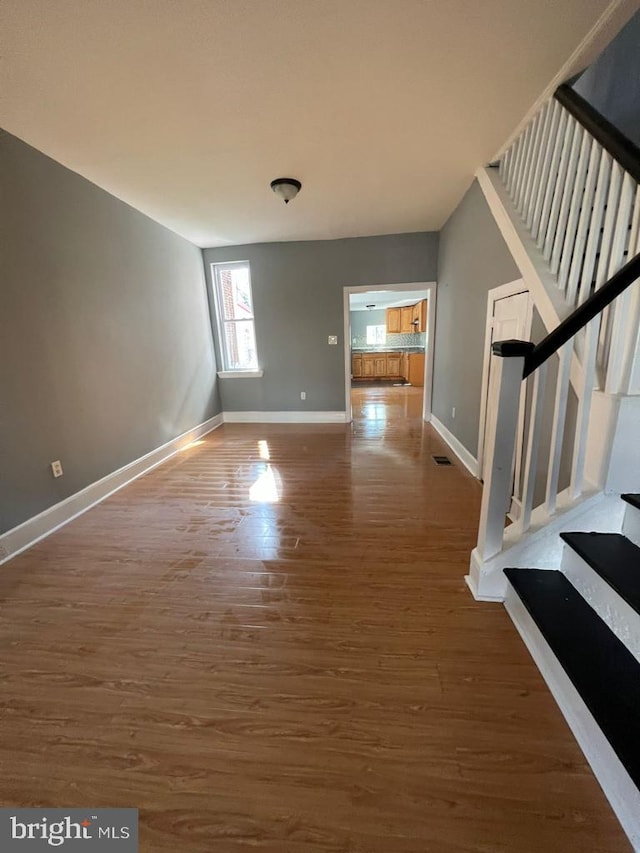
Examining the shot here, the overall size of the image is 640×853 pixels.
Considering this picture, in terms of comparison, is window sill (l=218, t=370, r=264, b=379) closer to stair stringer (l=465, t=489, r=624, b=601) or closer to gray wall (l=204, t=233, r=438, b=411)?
gray wall (l=204, t=233, r=438, b=411)

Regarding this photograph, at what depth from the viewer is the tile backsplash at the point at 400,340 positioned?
30.2 feet

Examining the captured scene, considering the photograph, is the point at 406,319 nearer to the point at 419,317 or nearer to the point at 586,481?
the point at 419,317

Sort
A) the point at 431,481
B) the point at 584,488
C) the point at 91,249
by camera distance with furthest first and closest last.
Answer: the point at 431,481, the point at 91,249, the point at 584,488

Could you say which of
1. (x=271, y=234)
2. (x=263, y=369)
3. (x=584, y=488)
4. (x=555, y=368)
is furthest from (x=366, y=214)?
(x=584, y=488)

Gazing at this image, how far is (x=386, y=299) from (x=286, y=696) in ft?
28.4

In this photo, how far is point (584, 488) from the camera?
129 centimetres

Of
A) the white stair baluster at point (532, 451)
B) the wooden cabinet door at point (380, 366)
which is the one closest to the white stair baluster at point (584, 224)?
the white stair baluster at point (532, 451)

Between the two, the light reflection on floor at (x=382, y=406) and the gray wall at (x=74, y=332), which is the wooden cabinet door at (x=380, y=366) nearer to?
the light reflection on floor at (x=382, y=406)

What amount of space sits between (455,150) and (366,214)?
1.34 m

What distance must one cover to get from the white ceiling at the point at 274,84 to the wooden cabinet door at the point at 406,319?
6.31m

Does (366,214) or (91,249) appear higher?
(366,214)

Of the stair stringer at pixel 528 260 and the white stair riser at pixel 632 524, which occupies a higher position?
the stair stringer at pixel 528 260

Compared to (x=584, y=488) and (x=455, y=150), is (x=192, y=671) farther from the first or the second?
(x=455, y=150)

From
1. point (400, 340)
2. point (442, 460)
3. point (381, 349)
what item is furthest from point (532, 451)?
point (400, 340)
